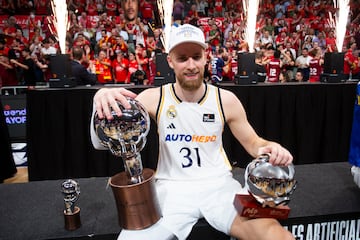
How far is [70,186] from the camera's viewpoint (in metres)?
1.49

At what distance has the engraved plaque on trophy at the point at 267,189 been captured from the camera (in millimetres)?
1244

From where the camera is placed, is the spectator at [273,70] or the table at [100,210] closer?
the table at [100,210]

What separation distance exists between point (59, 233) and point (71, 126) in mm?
2070

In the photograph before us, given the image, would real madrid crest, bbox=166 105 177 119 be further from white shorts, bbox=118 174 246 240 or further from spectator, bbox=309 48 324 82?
spectator, bbox=309 48 324 82

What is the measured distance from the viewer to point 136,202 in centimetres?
125

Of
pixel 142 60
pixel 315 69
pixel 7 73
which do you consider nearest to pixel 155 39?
pixel 142 60

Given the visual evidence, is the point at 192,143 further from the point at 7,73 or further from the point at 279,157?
the point at 7,73

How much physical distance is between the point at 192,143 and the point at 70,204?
0.66 m

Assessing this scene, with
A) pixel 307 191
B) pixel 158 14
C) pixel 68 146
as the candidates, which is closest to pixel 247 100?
pixel 307 191

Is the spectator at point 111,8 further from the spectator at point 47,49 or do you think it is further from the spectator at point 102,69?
the spectator at point 102,69

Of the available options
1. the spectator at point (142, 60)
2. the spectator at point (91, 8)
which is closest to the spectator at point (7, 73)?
the spectator at point (142, 60)

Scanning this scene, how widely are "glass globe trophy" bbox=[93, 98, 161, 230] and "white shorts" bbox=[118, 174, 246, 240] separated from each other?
7 cm

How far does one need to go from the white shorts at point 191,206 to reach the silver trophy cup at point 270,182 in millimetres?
179

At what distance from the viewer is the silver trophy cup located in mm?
1242
